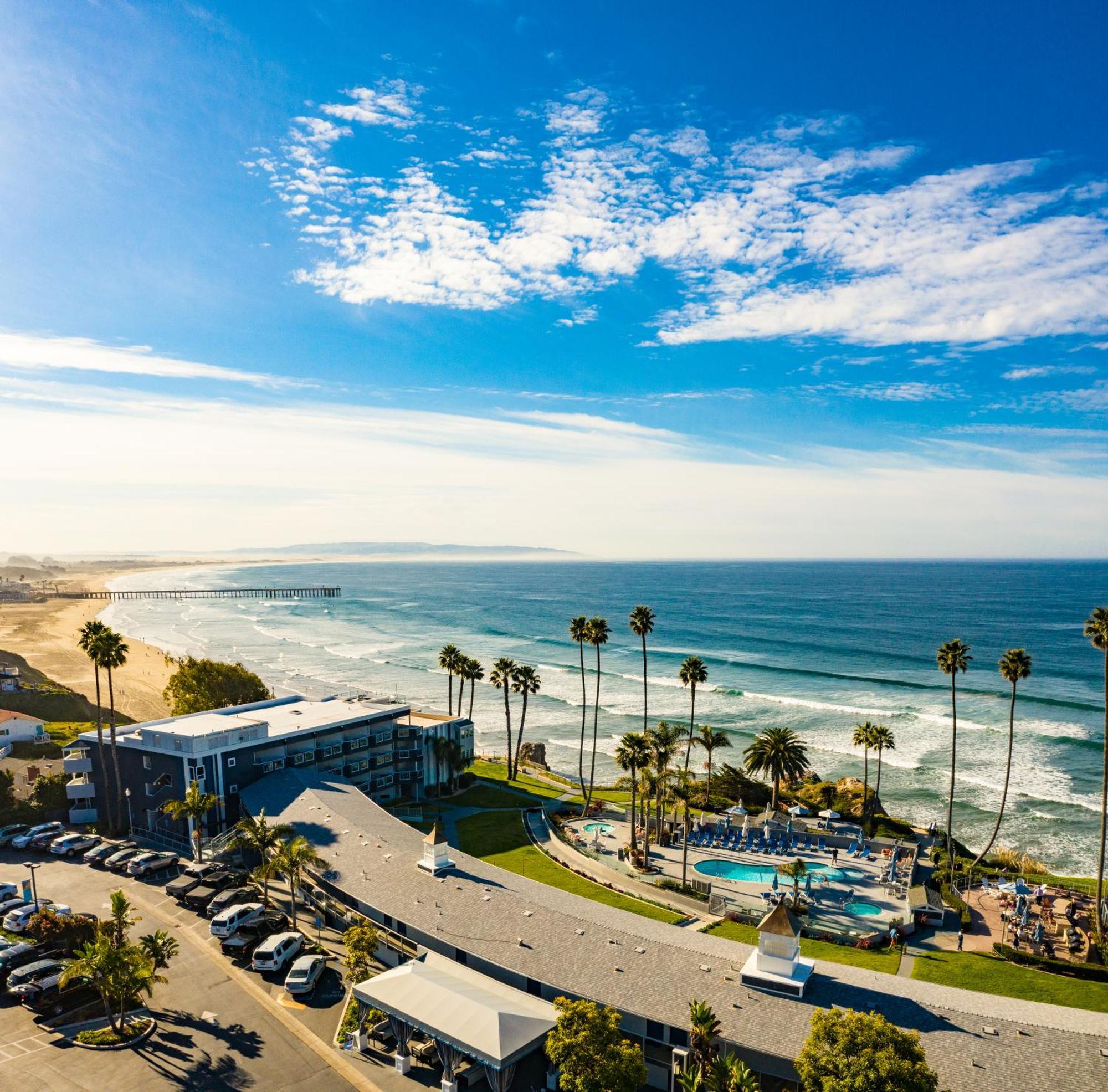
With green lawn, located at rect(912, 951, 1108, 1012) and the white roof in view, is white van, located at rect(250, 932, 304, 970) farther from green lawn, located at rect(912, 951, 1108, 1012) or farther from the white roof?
green lawn, located at rect(912, 951, 1108, 1012)

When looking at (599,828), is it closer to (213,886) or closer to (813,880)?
(813,880)

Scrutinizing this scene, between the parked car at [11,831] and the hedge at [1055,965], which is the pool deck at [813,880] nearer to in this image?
the hedge at [1055,965]

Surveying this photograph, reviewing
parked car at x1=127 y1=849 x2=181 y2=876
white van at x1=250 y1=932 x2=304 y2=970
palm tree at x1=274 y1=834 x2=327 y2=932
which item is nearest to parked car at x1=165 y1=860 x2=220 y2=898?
parked car at x1=127 y1=849 x2=181 y2=876

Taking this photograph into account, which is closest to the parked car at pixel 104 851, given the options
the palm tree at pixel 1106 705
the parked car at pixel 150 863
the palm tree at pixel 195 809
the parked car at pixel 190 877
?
the parked car at pixel 150 863

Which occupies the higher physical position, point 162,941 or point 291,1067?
point 162,941

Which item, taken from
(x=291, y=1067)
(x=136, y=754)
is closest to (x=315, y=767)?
(x=136, y=754)

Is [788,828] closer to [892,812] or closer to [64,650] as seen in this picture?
[892,812]
